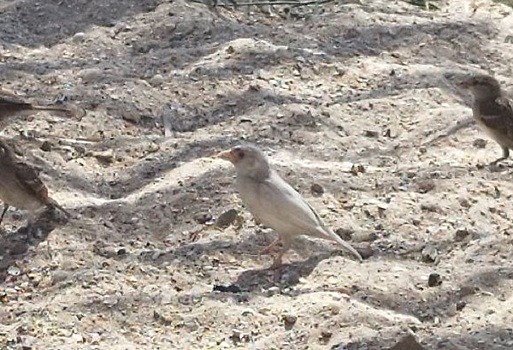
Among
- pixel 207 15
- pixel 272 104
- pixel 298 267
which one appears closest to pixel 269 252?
pixel 298 267

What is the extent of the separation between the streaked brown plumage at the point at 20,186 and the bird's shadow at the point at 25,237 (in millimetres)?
66

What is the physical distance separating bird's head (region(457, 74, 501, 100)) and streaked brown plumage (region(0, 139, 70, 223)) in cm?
287

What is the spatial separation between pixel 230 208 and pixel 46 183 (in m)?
0.95

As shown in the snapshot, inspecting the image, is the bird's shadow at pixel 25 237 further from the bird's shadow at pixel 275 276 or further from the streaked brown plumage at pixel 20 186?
the bird's shadow at pixel 275 276

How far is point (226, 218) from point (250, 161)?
41 cm

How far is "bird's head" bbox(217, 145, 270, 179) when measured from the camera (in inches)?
247

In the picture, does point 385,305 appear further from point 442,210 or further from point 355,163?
point 355,163

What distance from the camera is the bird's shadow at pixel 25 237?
20.1 ft

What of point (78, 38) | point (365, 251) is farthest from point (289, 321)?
point (78, 38)

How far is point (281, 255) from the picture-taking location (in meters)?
6.17

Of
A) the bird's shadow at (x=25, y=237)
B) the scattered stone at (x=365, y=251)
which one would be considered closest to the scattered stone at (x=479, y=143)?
the scattered stone at (x=365, y=251)

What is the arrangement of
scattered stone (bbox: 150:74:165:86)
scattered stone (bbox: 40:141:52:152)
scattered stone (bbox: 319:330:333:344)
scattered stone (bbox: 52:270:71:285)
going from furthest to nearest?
scattered stone (bbox: 150:74:165:86)
scattered stone (bbox: 40:141:52:152)
scattered stone (bbox: 52:270:71:285)
scattered stone (bbox: 319:330:333:344)

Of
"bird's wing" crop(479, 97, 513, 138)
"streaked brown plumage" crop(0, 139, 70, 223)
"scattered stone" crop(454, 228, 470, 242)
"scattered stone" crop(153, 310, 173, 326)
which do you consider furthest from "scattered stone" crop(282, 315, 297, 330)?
"bird's wing" crop(479, 97, 513, 138)

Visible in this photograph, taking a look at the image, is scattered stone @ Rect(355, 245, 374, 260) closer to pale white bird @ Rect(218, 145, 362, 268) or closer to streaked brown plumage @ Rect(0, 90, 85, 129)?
pale white bird @ Rect(218, 145, 362, 268)
